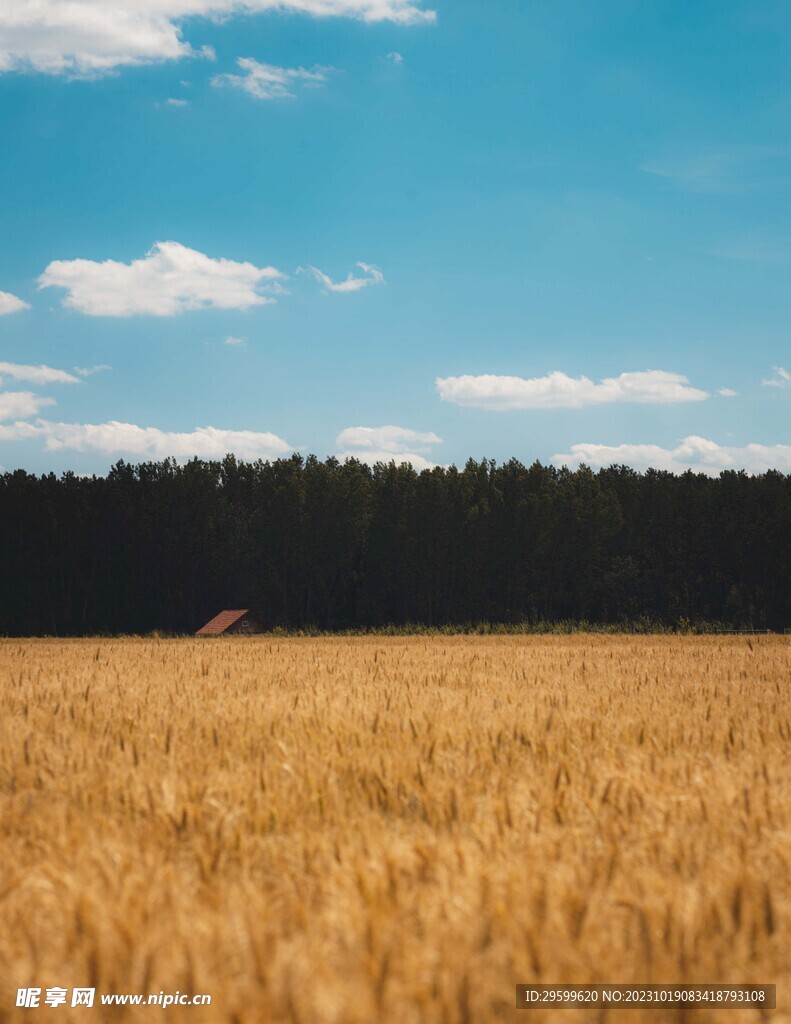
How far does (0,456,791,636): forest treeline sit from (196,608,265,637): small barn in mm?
3307

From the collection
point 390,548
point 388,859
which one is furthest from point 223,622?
point 388,859

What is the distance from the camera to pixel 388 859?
287cm

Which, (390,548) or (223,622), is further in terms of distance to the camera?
(390,548)

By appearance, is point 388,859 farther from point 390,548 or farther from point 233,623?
point 390,548

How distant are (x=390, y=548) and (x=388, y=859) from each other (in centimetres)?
5646

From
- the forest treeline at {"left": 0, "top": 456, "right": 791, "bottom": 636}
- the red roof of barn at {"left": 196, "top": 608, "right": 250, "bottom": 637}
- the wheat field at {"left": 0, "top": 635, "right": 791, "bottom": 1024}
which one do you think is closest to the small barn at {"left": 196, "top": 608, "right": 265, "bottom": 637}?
the red roof of barn at {"left": 196, "top": 608, "right": 250, "bottom": 637}

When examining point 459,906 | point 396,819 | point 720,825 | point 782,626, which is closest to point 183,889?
point 459,906

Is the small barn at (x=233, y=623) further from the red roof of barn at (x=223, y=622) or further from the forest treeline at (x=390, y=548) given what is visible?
the forest treeline at (x=390, y=548)

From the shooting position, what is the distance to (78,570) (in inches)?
2419

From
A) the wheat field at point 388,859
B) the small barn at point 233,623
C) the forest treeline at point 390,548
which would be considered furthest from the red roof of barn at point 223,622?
the wheat field at point 388,859

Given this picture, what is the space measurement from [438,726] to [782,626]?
2054 inches

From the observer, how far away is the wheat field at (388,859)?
2.10 m

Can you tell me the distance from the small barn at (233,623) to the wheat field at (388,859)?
4855 centimetres

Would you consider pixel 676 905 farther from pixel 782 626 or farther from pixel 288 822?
pixel 782 626
